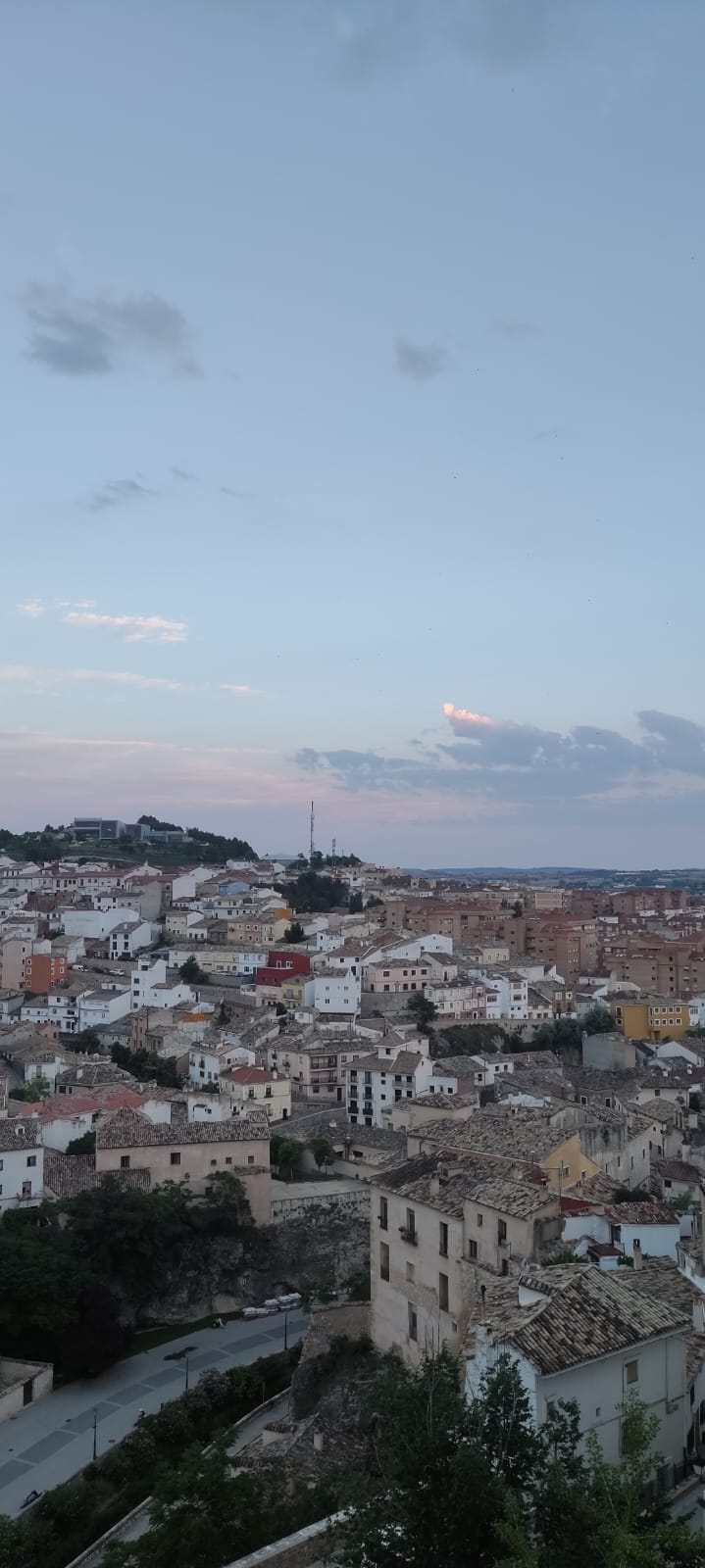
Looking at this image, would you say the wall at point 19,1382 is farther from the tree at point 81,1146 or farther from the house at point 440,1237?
the house at point 440,1237

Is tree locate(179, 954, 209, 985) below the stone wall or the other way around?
the other way around

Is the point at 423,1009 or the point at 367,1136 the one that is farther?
the point at 423,1009

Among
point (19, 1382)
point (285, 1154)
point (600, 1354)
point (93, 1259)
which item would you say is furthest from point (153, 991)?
point (600, 1354)

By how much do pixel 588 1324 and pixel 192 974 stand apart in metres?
38.0

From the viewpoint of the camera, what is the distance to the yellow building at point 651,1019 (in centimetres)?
3950

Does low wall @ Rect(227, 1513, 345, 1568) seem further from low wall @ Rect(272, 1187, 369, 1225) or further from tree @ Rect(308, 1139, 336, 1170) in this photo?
tree @ Rect(308, 1139, 336, 1170)

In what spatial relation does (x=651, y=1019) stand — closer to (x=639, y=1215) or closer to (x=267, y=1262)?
(x=267, y=1262)

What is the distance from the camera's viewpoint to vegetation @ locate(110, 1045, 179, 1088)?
31.7 metres

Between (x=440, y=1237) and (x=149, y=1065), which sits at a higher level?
(x=440, y=1237)

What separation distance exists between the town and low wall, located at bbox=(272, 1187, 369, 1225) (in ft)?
0.26

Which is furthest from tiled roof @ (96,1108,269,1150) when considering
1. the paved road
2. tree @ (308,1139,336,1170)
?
the paved road

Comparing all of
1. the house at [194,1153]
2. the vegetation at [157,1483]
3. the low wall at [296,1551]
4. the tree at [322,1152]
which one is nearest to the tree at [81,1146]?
the house at [194,1153]

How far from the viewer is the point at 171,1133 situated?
2239cm

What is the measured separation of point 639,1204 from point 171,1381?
28.8 ft
